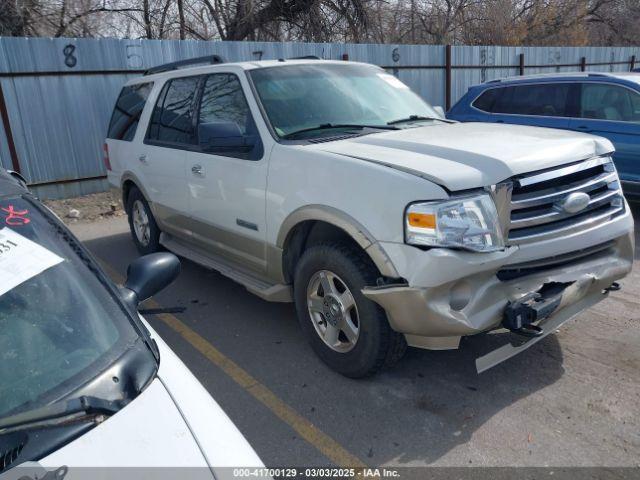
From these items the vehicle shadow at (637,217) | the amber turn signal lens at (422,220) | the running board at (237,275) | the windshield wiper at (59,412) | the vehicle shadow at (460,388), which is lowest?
the vehicle shadow at (637,217)

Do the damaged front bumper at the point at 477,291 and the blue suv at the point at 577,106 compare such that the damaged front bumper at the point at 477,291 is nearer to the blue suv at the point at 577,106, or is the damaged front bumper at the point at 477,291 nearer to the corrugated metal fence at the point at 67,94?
the blue suv at the point at 577,106

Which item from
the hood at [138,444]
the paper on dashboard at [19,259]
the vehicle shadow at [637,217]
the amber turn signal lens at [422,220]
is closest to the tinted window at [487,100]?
the vehicle shadow at [637,217]

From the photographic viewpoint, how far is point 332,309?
357cm

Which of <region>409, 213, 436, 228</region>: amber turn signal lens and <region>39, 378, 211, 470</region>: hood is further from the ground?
<region>409, 213, 436, 228</region>: amber turn signal lens

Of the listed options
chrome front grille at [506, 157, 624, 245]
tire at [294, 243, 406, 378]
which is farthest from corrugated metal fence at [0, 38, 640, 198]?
chrome front grille at [506, 157, 624, 245]

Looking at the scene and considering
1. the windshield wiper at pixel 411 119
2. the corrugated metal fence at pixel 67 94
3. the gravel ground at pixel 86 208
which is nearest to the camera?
the windshield wiper at pixel 411 119

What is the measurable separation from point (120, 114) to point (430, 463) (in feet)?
17.6

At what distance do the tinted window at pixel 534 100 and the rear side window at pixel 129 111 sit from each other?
510cm

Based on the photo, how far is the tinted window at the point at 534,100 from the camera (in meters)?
7.67

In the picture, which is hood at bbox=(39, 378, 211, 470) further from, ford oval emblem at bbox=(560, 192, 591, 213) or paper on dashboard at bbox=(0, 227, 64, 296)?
ford oval emblem at bbox=(560, 192, 591, 213)

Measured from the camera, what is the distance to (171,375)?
1.90 meters

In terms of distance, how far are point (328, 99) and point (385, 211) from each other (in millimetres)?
1580

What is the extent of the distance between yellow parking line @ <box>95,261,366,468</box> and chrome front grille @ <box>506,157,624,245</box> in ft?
4.88

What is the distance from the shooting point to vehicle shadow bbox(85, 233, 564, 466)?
3.04 meters
